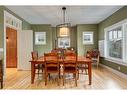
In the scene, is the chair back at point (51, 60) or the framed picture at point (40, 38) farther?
Answer: the framed picture at point (40, 38)

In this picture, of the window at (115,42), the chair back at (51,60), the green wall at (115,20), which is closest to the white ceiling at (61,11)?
the green wall at (115,20)

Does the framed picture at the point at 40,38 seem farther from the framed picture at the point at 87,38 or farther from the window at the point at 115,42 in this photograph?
the window at the point at 115,42

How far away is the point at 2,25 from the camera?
591cm

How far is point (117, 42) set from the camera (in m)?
7.35

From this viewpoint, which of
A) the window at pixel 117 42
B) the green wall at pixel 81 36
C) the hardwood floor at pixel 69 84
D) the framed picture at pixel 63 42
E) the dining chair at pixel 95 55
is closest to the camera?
the hardwood floor at pixel 69 84

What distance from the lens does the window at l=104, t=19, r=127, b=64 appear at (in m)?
6.31

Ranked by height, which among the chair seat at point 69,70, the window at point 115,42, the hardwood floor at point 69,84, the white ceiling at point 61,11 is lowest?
the hardwood floor at point 69,84

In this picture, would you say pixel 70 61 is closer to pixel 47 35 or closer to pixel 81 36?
pixel 81 36

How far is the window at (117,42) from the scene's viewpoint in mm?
6310

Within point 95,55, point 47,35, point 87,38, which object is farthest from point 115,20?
point 47,35

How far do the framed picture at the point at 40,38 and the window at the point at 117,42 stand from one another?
385cm
